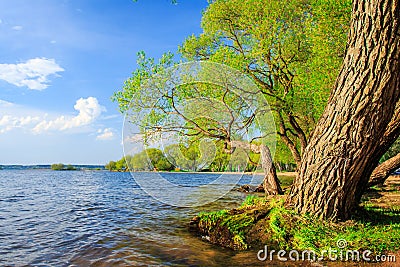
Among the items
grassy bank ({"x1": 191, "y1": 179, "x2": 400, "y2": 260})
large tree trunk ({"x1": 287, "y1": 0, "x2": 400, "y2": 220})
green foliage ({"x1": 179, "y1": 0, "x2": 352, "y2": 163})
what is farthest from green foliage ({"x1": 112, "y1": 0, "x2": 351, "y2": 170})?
large tree trunk ({"x1": 287, "y1": 0, "x2": 400, "y2": 220})

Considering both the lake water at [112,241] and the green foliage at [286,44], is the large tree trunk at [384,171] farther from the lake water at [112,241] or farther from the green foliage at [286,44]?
the lake water at [112,241]

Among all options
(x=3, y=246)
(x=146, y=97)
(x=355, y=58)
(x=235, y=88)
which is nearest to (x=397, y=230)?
(x=355, y=58)

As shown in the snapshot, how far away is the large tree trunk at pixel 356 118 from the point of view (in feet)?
21.5

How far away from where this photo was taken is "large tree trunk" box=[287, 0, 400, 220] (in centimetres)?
654

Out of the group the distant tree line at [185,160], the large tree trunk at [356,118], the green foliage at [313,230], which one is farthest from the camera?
the distant tree line at [185,160]

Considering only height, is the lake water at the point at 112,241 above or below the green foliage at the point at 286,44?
below

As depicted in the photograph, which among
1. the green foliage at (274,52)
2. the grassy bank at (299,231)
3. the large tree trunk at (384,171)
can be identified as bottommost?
the grassy bank at (299,231)

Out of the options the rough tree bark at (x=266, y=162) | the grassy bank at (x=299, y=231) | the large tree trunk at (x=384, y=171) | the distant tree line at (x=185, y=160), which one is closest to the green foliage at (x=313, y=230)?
the grassy bank at (x=299, y=231)

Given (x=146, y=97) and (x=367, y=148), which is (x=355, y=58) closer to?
(x=367, y=148)

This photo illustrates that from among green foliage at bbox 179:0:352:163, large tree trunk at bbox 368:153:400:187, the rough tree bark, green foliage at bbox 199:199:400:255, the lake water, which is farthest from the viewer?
green foliage at bbox 179:0:352:163

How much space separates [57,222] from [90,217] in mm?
1483

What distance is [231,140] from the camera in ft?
38.0

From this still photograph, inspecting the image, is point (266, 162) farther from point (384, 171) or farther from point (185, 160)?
point (185, 160)

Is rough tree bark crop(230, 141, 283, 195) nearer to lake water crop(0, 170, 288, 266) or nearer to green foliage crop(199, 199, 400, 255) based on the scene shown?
lake water crop(0, 170, 288, 266)
